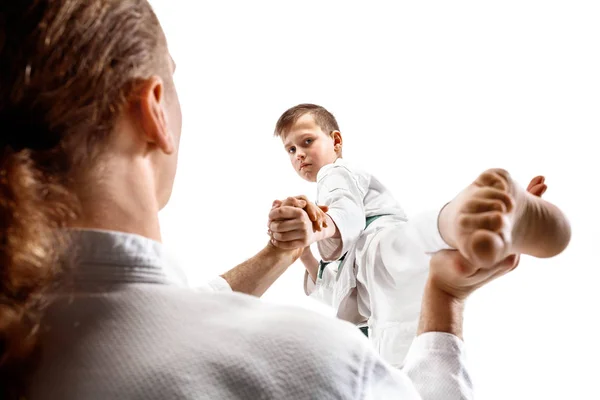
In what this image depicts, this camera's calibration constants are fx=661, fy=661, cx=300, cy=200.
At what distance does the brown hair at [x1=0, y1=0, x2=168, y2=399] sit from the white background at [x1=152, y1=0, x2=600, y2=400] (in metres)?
1.22

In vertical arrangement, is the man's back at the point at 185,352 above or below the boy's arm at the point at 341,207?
above

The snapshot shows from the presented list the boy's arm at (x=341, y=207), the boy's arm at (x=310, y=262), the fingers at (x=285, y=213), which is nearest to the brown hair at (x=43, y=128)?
the fingers at (x=285, y=213)

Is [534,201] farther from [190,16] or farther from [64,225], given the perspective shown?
[190,16]

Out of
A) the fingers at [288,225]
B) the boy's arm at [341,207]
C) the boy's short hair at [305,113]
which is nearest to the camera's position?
the fingers at [288,225]

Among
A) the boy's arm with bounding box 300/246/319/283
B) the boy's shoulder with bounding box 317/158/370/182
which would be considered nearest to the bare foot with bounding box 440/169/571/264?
the boy's shoulder with bounding box 317/158/370/182

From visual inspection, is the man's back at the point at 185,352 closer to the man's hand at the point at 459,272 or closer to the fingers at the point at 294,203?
the man's hand at the point at 459,272

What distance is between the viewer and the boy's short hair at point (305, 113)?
5.78 ft

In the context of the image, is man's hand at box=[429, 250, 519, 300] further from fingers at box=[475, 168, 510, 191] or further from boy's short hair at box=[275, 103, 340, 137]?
boy's short hair at box=[275, 103, 340, 137]

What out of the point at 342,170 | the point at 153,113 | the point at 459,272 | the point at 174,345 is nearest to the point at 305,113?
the point at 342,170

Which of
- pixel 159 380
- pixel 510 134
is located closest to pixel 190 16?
pixel 510 134

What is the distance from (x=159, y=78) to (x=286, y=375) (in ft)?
A: 0.88

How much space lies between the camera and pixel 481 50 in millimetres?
1979

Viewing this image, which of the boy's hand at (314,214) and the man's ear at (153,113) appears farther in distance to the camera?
the boy's hand at (314,214)

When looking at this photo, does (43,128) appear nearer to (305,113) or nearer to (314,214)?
(314,214)
